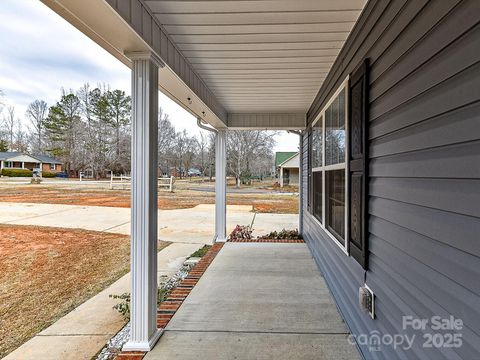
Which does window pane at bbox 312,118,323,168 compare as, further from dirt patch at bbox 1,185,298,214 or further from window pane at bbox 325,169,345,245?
dirt patch at bbox 1,185,298,214

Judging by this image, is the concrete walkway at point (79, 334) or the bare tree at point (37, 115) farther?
the bare tree at point (37, 115)

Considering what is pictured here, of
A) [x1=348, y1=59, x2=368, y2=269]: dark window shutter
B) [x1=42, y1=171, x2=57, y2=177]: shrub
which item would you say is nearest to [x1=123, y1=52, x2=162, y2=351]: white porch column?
[x1=348, y1=59, x2=368, y2=269]: dark window shutter

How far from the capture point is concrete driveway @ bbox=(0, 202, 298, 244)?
793 cm

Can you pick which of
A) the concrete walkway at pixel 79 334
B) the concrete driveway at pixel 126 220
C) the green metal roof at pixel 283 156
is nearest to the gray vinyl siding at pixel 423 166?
the concrete walkway at pixel 79 334

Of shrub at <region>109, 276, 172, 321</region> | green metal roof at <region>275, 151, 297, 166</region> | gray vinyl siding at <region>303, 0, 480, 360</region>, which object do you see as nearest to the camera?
gray vinyl siding at <region>303, 0, 480, 360</region>

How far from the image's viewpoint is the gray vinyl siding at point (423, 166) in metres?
1.02

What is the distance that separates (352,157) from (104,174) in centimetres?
3108

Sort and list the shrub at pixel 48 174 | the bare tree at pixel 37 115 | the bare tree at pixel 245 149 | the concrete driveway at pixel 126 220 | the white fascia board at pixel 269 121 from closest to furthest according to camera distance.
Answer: the white fascia board at pixel 269 121, the concrete driveway at pixel 126 220, the bare tree at pixel 37 115, the bare tree at pixel 245 149, the shrub at pixel 48 174

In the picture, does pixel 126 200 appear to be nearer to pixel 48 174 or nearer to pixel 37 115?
pixel 37 115

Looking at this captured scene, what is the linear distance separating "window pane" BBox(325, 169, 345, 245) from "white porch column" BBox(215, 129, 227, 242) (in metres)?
2.85

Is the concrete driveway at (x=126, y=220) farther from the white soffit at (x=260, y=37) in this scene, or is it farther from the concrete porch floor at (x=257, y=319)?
the white soffit at (x=260, y=37)

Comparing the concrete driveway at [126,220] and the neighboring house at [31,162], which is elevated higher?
the neighboring house at [31,162]

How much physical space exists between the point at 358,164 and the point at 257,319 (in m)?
1.72

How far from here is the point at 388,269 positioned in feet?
5.66
